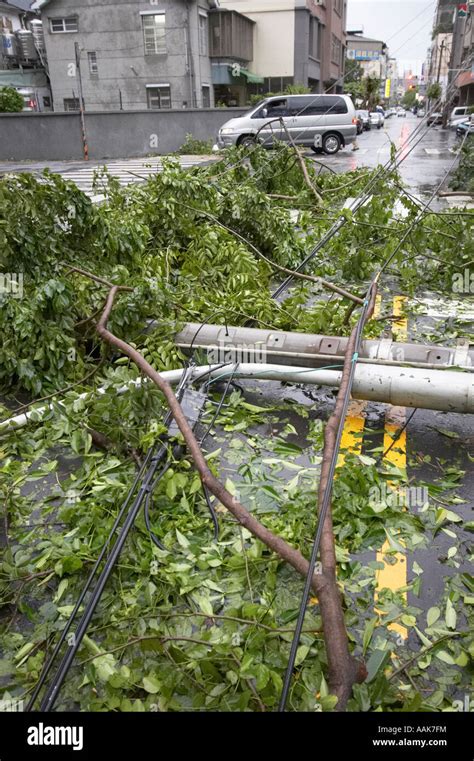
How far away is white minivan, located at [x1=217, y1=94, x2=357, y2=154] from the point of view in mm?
22672

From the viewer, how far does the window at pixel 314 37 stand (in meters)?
41.0

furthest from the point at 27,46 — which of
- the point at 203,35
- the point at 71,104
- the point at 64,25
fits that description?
the point at 203,35

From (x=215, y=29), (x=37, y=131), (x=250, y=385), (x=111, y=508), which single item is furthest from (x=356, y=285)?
(x=215, y=29)

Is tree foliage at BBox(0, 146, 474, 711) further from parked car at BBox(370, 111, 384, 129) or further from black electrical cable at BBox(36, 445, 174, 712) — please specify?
parked car at BBox(370, 111, 384, 129)

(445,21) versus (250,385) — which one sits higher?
(445,21)

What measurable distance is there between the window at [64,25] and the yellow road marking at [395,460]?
3126 cm

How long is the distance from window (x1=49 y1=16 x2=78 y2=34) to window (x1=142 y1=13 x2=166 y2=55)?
393 cm

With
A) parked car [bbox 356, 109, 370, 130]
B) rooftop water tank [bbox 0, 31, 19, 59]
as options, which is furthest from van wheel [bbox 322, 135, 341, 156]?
rooftop water tank [bbox 0, 31, 19, 59]

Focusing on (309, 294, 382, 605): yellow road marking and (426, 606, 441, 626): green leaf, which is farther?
(309, 294, 382, 605): yellow road marking

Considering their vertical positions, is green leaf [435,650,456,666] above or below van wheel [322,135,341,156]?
below

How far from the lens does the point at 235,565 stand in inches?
127

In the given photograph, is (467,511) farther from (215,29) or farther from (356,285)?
(215,29)

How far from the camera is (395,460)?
4180 millimetres

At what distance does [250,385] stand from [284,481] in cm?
156
